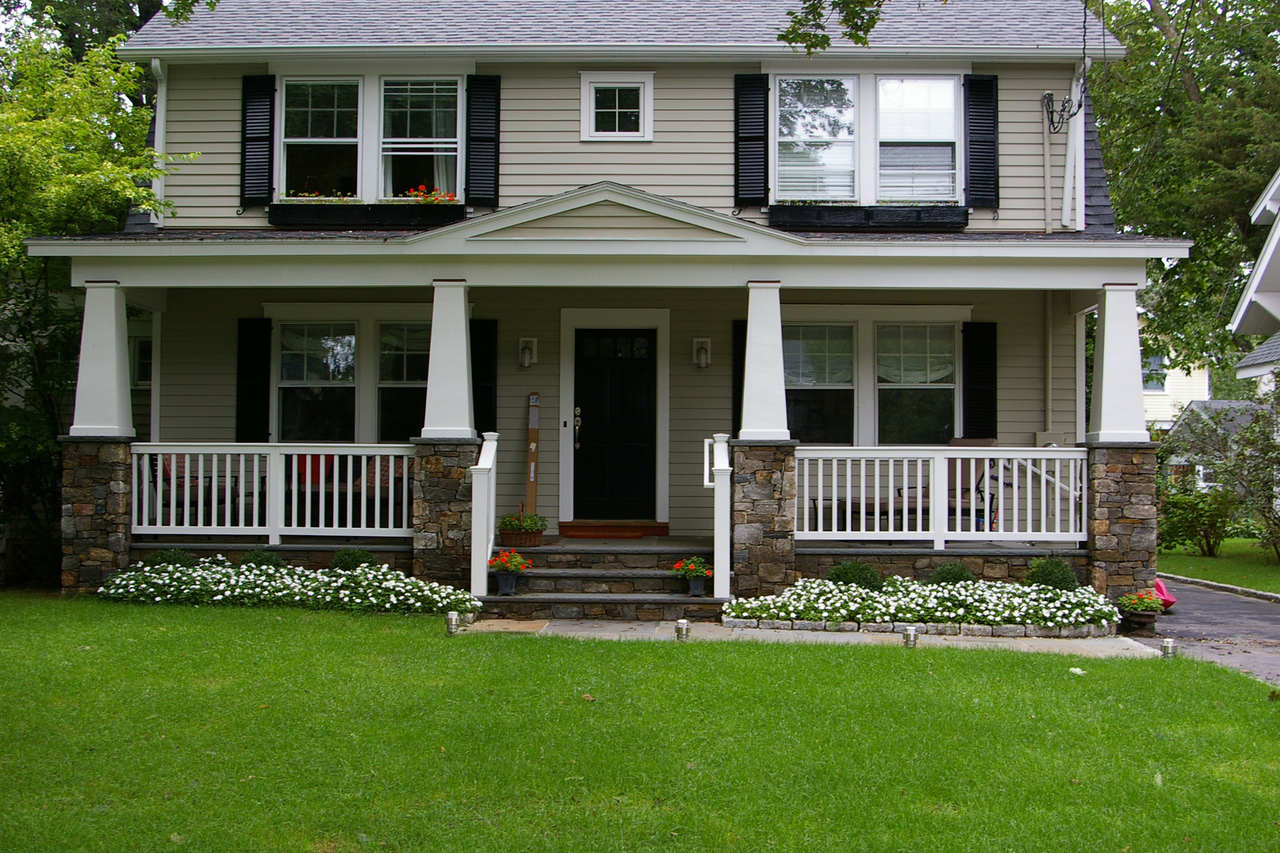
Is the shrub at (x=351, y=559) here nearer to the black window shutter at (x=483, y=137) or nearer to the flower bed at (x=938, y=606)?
the flower bed at (x=938, y=606)

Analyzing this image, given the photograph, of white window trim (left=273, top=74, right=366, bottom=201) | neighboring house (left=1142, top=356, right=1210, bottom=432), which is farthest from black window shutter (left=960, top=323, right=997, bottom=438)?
neighboring house (left=1142, top=356, right=1210, bottom=432)

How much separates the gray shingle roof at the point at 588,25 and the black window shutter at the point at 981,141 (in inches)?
14.5

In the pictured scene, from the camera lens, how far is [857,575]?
7.73 meters

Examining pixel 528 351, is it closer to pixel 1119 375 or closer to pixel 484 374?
pixel 484 374

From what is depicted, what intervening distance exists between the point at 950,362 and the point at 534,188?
14.8 feet

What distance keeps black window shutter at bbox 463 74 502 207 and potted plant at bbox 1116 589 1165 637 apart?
21.9ft

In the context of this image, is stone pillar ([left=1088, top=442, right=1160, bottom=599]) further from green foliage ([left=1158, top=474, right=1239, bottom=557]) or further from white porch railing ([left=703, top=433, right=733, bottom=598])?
green foliage ([left=1158, top=474, right=1239, bottom=557])

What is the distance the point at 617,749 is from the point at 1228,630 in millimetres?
5930

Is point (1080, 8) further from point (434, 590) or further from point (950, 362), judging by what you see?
point (434, 590)

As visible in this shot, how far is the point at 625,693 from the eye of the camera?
5.16 metres

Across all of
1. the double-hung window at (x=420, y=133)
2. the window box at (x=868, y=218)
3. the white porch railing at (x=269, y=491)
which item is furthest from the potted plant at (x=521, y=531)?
the window box at (x=868, y=218)

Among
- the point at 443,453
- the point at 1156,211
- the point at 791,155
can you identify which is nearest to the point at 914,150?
the point at 791,155

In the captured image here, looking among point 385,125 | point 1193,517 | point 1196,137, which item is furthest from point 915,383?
point 1196,137

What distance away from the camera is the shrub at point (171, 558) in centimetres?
810
